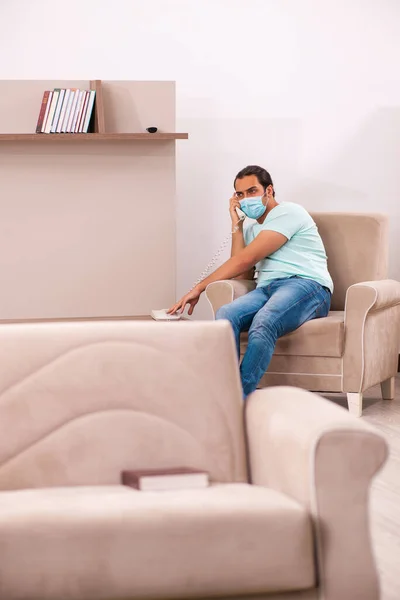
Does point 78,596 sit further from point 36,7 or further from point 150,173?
point 36,7

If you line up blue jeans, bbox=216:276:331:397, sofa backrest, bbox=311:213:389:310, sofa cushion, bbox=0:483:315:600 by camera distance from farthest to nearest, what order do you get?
1. sofa backrest, bbox=311:213:389:310
2. blue jeans, bbox=216:276:331:397
3. sofa cushion, bbox=0:483:315:600

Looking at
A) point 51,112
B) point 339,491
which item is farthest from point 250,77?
point 339,491

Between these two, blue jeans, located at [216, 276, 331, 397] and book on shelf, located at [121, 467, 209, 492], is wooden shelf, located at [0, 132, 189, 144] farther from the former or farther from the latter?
book on shelf, located at [121, 467, 209, 492]

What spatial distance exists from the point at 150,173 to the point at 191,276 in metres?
0.89

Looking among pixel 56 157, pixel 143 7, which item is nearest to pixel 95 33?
pixel 143 7

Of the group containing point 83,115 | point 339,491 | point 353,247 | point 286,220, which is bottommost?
point 339,491

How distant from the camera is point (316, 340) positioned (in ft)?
13.8

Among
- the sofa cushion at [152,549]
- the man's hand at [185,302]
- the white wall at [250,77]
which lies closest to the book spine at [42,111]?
the white wall at [250,77]

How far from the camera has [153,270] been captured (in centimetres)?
492

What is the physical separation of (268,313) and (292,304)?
0.44 ft

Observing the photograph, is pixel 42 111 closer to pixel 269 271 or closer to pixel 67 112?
pixel 67 112

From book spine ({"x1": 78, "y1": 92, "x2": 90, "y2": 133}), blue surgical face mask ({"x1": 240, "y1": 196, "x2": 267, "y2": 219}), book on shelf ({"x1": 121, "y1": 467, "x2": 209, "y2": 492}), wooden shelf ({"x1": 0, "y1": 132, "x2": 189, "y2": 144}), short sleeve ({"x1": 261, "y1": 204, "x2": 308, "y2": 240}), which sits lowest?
book on shelf ({"x1": 121, "y1": 467, "x2": 209, "y2": 492})

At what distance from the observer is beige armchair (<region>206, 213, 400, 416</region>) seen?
13.8ft

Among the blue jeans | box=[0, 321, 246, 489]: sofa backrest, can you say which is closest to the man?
the blue jeans
